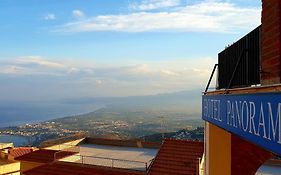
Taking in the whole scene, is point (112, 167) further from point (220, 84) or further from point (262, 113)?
point (262, 113)

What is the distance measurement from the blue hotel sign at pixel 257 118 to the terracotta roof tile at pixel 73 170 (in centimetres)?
1262

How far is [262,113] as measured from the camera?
283cm

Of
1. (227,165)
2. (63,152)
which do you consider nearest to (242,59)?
(227,165)

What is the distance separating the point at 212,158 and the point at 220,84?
1658 mm

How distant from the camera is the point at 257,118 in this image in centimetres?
296

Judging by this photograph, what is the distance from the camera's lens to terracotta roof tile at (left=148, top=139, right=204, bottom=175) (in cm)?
1599

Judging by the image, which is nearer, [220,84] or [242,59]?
[242,59]

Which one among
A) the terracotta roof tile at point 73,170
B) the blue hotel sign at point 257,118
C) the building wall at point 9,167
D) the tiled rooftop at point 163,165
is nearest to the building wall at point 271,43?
the blue hotel sign at point 257,118

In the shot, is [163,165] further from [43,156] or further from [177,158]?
[43,156]

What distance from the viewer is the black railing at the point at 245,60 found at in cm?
499

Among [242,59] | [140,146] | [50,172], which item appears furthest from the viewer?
[140,146]

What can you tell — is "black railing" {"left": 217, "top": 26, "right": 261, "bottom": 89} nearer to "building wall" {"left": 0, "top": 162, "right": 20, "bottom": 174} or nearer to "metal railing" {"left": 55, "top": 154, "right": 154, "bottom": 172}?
"metal railing" {"left": 55, "top": 154, "right": 154, "bottom": 172}

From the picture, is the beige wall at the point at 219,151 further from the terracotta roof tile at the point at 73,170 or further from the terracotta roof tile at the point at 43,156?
the terracotta roof tile at the point at 43,156

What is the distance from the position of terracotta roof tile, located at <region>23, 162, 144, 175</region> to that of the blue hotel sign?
497 inches
